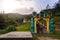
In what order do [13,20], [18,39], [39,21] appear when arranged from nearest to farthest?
[18,39], [13,20], [39,21]

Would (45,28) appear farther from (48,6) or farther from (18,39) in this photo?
(18,39)

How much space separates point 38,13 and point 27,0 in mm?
805

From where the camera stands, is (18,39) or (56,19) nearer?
(18,39)

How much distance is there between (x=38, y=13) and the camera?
836cm

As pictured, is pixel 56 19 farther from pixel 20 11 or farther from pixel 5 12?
pixel 5 12

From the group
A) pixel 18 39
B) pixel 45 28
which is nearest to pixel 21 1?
pixel 45 28

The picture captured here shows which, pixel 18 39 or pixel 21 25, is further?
pixel 21 25

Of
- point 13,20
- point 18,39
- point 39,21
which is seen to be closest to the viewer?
point 18,39

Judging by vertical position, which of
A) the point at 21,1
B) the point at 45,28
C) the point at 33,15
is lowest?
the point at 45,28

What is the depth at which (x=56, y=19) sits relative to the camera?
8.67 meters

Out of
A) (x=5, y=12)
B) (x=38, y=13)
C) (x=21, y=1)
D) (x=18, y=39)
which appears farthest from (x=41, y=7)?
(x=18, y=39)

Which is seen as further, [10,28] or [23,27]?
[23,27]

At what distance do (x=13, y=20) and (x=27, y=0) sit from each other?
1.15m

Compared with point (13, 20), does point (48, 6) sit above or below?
above
